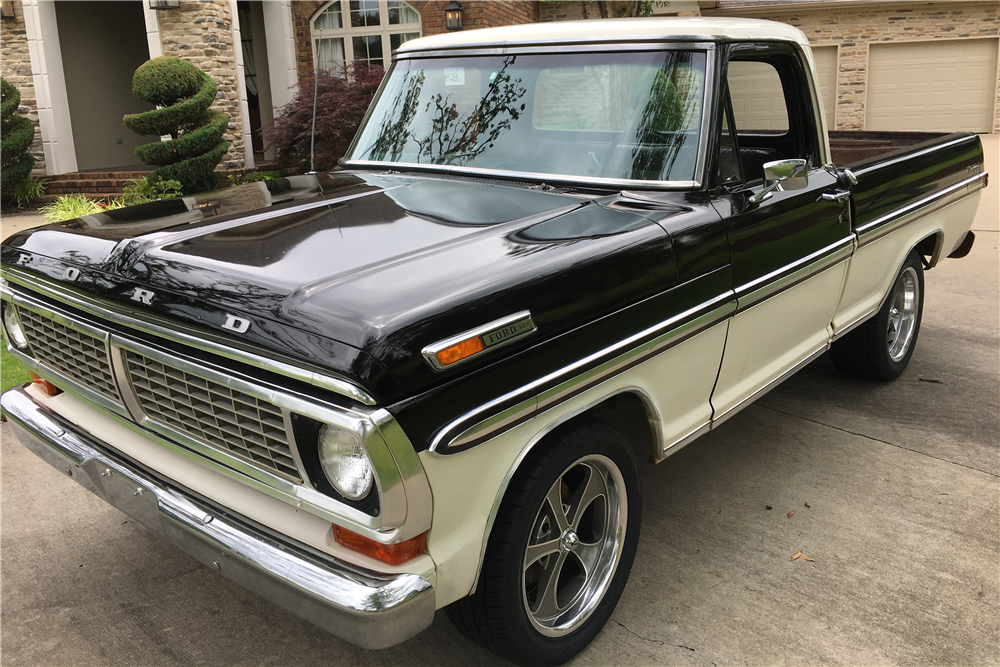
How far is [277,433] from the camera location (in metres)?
2.16

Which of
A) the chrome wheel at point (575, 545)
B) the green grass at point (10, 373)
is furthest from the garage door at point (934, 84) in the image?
the chrome wheel at point (575, 545)

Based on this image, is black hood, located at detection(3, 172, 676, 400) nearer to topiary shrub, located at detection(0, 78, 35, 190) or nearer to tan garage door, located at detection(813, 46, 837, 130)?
topiary shrub, located at detection(0, 78, 35, 190)

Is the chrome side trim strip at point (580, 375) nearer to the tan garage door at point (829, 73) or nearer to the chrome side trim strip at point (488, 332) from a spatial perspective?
the chrome side trim strip at point (488, 332)

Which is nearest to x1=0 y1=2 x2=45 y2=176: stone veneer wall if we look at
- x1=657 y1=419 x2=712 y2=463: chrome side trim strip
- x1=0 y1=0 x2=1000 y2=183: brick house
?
x1=0 y1=0 x2=1000 y2=183: brick house

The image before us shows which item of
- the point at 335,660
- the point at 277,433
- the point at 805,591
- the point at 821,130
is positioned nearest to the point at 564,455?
the point at 277,433

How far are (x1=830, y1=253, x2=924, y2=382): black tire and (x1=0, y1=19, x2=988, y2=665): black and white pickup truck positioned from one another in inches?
32.4

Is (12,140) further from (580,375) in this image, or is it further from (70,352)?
(580,375)

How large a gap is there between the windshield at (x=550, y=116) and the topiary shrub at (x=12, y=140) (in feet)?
34.9

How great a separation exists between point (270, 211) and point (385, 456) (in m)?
1.44

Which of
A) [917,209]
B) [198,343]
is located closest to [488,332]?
[198,343]

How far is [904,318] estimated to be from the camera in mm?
5199

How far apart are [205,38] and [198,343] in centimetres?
1172

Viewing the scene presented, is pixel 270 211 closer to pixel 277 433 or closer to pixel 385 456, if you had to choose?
pixel 277 433

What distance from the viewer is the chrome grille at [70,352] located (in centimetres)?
267
